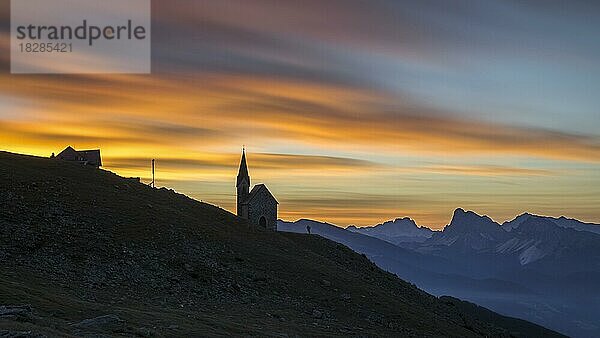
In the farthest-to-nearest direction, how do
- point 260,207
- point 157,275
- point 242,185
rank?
point 242,185 < point 260,207 < point 157,275

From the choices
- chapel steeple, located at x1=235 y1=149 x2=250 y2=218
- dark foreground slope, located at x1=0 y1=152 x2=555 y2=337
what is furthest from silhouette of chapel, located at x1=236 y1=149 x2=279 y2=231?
dark foreground slope, located at x1=0 y1=152 x2=555 y2=337

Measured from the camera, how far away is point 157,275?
52.3 metres

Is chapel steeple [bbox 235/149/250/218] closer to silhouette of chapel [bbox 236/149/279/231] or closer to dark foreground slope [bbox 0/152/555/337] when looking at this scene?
silhouette of chapel [bbox 236/149/279/231]

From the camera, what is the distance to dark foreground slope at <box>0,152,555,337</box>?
3806 centimetres

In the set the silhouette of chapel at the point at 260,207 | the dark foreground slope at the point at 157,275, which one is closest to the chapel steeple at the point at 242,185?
the silhouette of chapel at the point at 260,207

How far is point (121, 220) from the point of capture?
199ft

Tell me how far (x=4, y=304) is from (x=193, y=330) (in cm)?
1107

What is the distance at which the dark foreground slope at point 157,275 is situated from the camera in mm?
38062

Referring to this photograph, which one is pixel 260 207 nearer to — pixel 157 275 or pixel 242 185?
pixel 242 185

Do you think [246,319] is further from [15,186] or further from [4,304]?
[15,186]

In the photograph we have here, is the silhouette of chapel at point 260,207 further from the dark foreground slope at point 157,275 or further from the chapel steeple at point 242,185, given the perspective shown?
the dark foreground slope at point 157,275

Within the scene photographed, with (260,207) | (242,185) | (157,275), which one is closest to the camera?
(157,275)

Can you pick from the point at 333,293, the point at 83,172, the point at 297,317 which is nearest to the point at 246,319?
the point at 297,317

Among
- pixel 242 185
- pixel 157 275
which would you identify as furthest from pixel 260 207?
pixel 157 275
